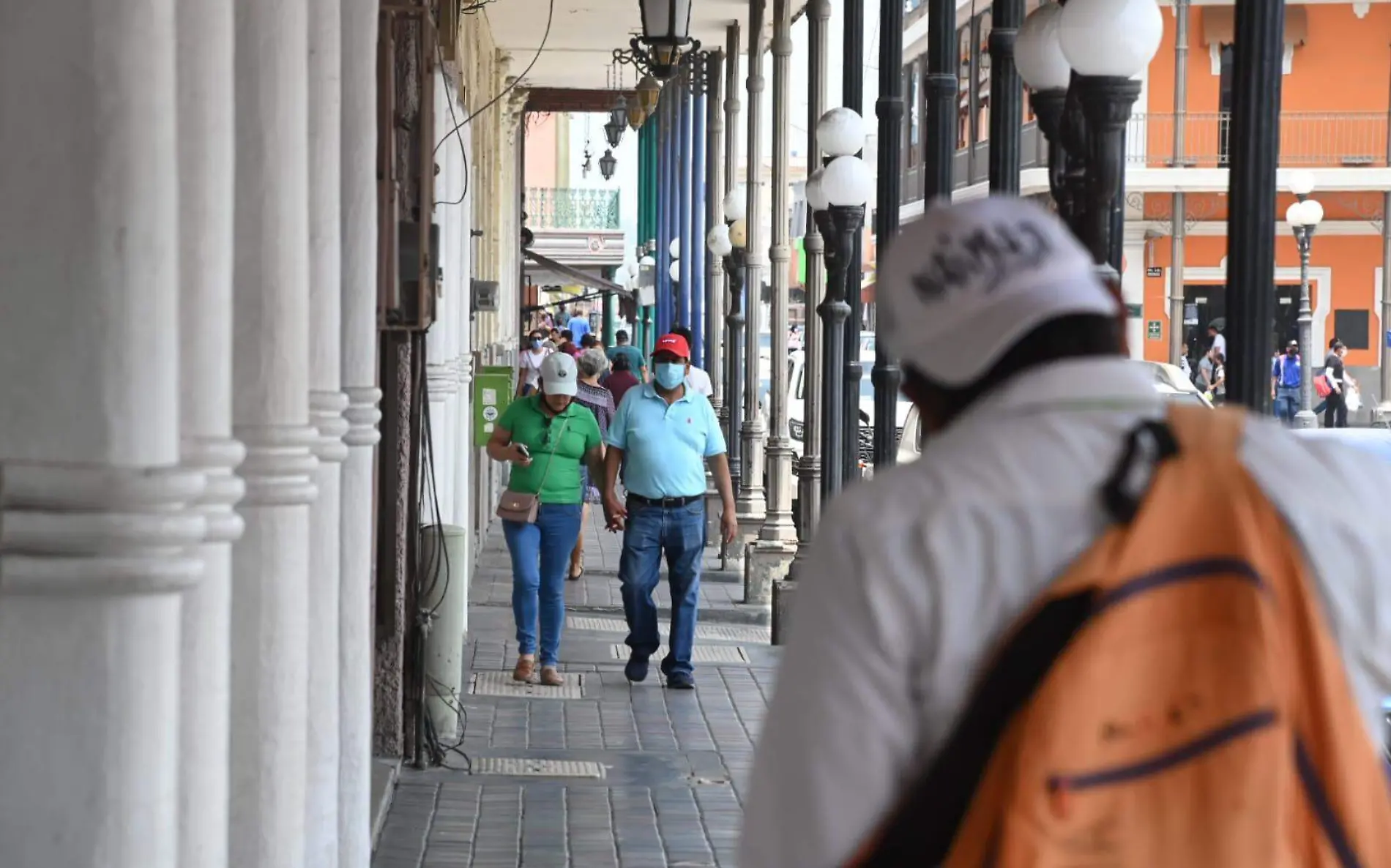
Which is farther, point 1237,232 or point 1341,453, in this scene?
point 1237,232

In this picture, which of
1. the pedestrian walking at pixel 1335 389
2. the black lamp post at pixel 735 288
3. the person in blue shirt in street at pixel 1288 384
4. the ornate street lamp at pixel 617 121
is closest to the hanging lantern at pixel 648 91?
the black lamp post at pixel 735 288

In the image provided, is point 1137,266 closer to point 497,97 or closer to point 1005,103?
point 497,97

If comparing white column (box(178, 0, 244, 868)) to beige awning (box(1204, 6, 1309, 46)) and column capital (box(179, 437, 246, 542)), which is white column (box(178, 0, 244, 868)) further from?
beige awning (box(1204, 6, 1309, 46))

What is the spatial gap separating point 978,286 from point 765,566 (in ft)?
44.0

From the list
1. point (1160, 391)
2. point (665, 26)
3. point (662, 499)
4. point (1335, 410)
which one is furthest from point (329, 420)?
point (1335, 410)

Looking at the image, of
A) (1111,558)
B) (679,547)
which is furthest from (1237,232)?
(679,547)

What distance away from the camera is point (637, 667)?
38.7ft

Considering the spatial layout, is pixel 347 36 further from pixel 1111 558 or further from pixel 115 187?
pixel 1111 558

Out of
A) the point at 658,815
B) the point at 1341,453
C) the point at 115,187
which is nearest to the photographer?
the point at 1341,453

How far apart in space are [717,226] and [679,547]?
43.8ft

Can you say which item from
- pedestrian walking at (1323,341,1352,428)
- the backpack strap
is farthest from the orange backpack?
pedestrian walking at (1323,341,1352,428)

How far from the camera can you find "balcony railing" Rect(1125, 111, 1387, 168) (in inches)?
1596

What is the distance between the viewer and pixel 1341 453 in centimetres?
249

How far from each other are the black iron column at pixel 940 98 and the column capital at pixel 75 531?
6357mm
